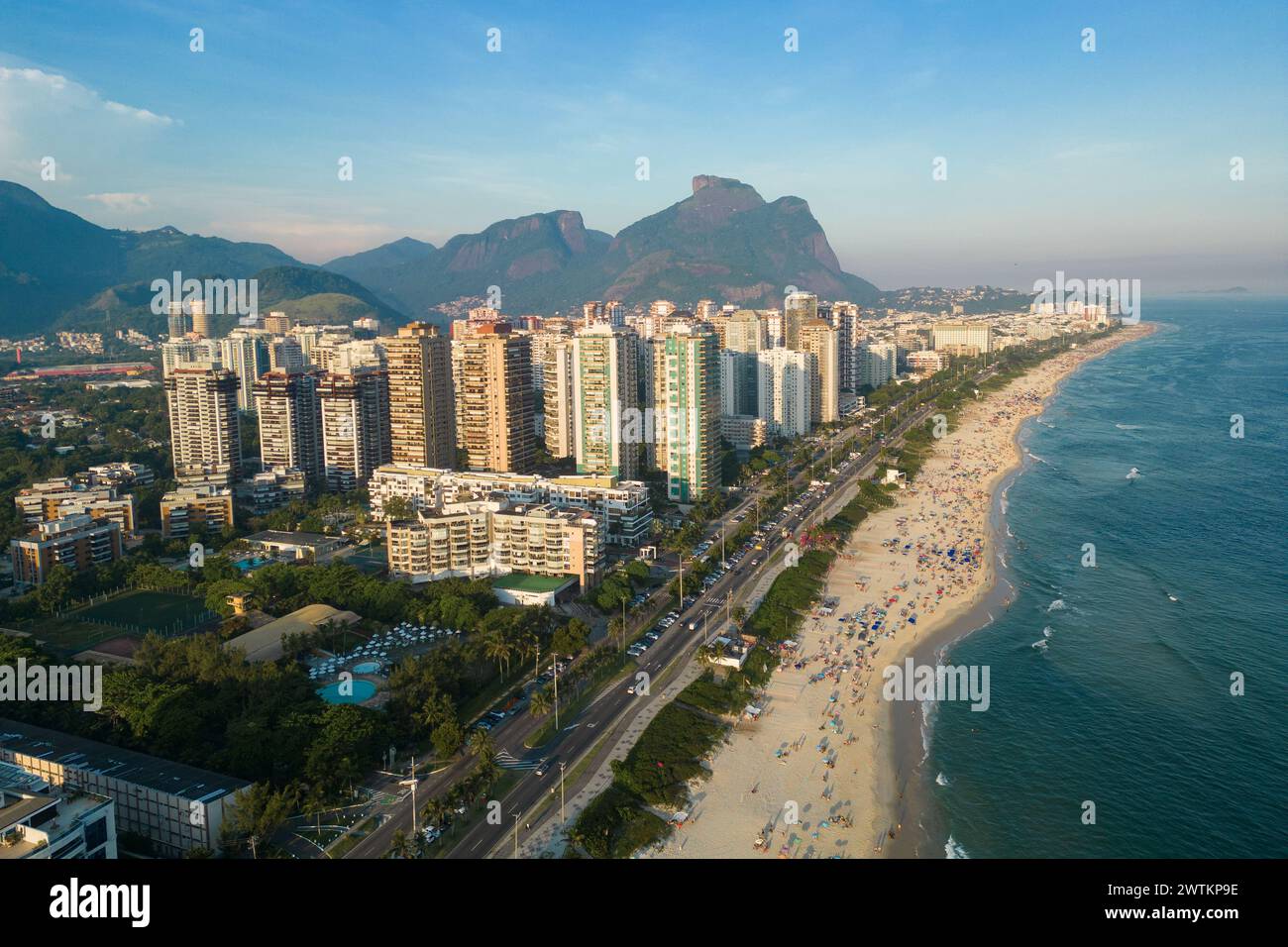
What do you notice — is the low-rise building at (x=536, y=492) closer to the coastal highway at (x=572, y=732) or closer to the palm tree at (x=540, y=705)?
the coastal highway at (x=572, y=732)

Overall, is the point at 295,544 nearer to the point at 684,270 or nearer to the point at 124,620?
the point at 124,620

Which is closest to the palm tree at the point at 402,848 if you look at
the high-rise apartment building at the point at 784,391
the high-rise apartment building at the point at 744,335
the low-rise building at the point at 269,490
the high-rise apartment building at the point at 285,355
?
the low-rise building at the point at 269,490

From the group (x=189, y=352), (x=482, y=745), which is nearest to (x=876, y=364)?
(x=189, y=352)

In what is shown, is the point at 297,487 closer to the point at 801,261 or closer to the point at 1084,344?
the point at 1084,344

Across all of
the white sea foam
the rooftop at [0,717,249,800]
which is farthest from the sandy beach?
the rooftop at [0,717,249,800]

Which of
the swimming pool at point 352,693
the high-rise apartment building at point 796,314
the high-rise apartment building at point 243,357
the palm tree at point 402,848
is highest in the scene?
the high-rise apartment building at point 796,314

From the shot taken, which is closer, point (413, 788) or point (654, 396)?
point (413, 788)

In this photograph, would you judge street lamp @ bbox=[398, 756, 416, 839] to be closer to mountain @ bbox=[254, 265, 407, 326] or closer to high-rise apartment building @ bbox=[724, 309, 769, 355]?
high-rise apartment building @ bbox=[724, 309, 769, 355]
